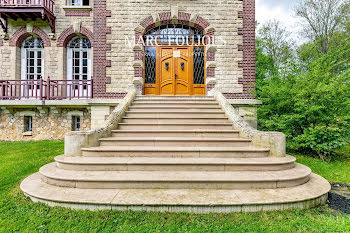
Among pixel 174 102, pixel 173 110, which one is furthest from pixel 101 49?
pixel 173 110

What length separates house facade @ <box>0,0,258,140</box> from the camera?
26.4 ft

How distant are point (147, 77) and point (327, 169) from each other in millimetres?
6935

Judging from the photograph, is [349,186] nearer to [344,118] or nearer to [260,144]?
[260,144]

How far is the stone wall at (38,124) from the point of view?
28.4ft

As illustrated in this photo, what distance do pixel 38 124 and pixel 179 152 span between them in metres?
7.55

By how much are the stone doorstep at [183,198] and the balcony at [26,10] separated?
845cm

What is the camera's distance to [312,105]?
19.1 ft

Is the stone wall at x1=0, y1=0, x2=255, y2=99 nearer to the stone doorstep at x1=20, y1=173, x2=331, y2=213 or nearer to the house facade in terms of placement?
the house facade

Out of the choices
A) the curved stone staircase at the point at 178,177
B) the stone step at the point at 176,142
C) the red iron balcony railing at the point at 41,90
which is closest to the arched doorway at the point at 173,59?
the red iron balcony railing at the point at 41,90

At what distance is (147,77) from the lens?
8.66 metres

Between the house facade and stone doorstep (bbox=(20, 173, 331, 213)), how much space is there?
15.8ft

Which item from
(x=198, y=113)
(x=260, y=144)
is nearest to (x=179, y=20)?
(x=198, y=113)

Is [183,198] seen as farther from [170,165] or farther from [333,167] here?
[333,167]

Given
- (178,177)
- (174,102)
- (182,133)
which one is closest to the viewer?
(178,177)
